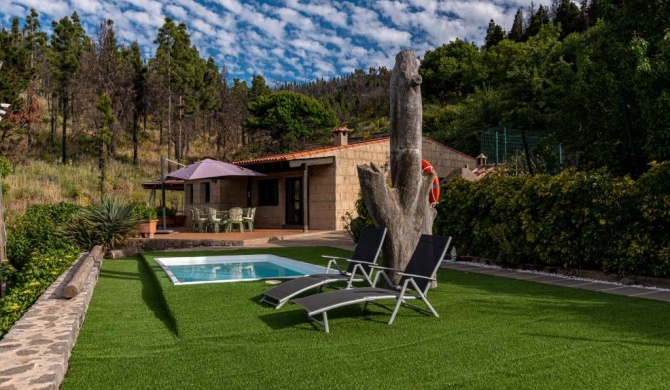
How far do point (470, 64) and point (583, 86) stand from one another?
41302 millimetres

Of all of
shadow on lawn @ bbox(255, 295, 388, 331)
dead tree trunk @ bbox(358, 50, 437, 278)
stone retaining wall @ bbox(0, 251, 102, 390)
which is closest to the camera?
stone retaining wall @ bbox(0, 251, 102, 390)

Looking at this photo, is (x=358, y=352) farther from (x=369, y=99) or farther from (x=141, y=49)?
(x=369, y=99)

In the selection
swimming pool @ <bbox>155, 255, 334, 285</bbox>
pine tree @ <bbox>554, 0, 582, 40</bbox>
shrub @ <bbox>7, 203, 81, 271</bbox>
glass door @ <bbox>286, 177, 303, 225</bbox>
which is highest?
pine tree @ <bbox>554, 0, 582, 40</bbox>

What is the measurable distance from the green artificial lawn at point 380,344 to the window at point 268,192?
13.7 metres

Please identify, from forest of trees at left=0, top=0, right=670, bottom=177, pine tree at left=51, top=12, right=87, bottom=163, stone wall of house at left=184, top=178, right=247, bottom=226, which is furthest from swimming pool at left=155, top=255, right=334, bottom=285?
pine tree at left=51, top=12, right=87, bottom=163

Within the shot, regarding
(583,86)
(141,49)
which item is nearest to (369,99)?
(141,49)

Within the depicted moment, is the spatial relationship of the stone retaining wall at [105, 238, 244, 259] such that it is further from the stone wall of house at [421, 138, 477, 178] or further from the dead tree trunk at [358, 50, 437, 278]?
the stone wall of house at [421, 138, 477, 178]

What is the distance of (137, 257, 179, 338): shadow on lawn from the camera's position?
17.1ft

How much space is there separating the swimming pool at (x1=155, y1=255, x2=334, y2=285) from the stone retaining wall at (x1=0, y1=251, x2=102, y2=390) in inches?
135

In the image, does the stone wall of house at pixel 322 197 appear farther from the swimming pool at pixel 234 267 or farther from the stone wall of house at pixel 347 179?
the swimming pool at pixel 234 267

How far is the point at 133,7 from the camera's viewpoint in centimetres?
2342

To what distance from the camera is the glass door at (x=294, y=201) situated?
19.1 m

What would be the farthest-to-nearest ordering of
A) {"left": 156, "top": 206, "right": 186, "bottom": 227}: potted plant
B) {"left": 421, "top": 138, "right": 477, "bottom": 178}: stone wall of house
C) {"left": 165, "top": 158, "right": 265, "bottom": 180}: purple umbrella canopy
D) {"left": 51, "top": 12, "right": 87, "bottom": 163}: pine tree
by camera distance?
{"left": 51, "top": 12, "right": 87, "bottom": 163}: pine tree
{"left": 156, "top": 206, "right": 186, "bottom": 227}: potted plant
{"left": 421, "top": 138, "right": 477, "bottom": 178}: stone wall of house
{"left": 165, "top": 158, "right": 265, "bottom": 180}: purple umbrella canopy

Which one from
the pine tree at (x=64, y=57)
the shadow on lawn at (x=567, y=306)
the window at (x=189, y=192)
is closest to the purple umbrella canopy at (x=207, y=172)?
the window at (x=189, y=192)
